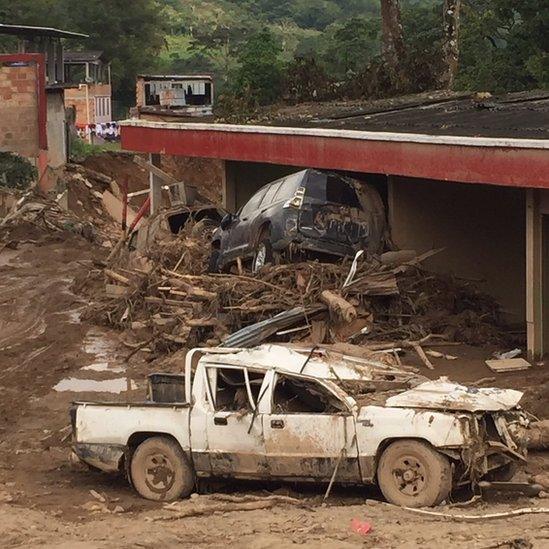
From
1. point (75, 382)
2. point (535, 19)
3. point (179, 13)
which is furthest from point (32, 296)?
point (179, 13)

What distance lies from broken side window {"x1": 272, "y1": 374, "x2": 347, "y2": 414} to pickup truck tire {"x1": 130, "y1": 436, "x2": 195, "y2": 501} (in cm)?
117

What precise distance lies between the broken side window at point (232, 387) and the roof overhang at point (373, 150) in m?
5.47

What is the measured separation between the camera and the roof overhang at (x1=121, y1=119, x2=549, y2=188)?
17.5m

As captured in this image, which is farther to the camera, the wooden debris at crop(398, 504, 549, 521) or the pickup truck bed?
the pickup truck bed

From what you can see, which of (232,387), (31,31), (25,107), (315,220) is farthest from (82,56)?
(232,387)

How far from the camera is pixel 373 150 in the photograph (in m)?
20.7

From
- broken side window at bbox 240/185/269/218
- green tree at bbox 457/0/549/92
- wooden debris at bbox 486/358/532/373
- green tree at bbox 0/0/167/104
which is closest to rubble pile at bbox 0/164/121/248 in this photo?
broken side window at bbox 240/185/269/218

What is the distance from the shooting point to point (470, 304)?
66.8 feet

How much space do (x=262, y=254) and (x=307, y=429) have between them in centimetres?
926

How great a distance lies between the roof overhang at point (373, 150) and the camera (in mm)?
17484

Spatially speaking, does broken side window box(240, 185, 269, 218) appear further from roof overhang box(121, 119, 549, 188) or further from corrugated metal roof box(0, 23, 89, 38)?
corrugated metal roof box(0, 23, 89, 38)

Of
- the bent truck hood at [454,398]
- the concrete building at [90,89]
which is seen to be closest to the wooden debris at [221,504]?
the bent truck hood at [454,398]

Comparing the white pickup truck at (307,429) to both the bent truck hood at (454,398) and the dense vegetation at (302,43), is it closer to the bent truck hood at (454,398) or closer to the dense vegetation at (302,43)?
the bent truck hood at (454,398)

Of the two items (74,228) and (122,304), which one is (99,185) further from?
(122,304)
